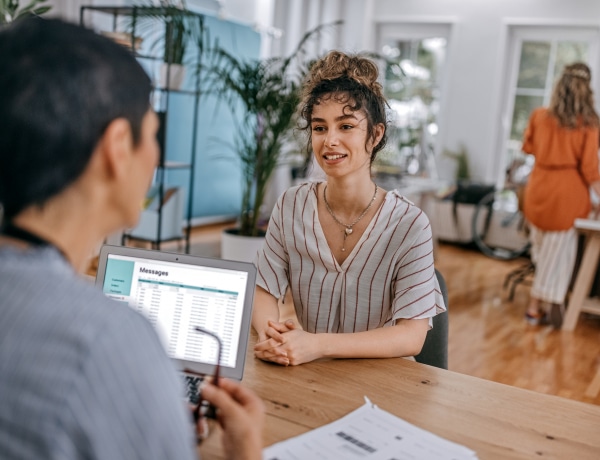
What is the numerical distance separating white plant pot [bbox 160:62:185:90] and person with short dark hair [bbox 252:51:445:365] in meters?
2.81

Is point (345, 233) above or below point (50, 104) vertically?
below

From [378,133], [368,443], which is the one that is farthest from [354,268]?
[368,443]

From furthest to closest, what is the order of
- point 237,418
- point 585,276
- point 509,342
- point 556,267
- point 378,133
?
point 556,267, point 585,276, point 509,342, point 378,133, point 237,418

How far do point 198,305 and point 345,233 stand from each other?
2.01ft

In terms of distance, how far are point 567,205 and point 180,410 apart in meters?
4.37

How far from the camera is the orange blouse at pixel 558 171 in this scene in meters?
4.45

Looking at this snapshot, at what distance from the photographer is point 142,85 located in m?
0.69

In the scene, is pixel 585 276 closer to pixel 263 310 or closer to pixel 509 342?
pixel 509 342

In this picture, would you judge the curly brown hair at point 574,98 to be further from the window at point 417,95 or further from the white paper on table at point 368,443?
the white paper on table at point 368,443

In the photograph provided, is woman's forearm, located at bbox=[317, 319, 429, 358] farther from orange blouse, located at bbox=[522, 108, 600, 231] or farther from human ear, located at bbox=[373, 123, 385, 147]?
orange blouse, located at bbox=[522, 108, 600, 231]

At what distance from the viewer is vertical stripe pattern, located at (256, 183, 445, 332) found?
5.54 feet

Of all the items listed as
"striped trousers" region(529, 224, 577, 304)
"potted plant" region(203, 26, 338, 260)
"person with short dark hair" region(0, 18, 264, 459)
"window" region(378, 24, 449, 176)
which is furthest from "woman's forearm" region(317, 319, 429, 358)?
"window" region(378, 24, 449, 176)

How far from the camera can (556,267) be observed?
4.68 metres

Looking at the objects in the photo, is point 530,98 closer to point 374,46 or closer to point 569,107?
point 374,46
